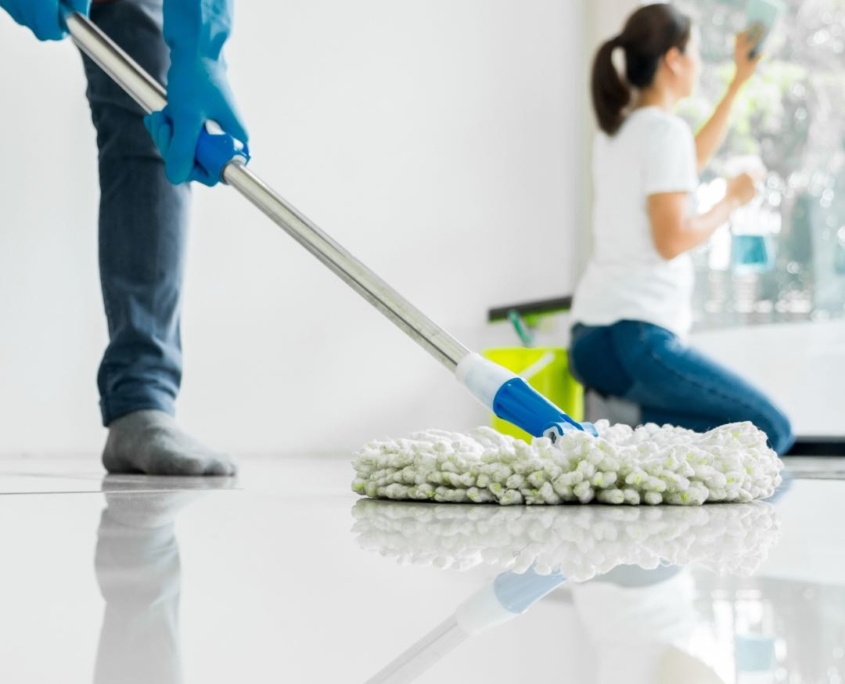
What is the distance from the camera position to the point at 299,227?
115cm

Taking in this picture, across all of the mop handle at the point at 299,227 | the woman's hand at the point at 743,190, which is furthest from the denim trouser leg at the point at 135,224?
the woman's hand at the point at 743,190

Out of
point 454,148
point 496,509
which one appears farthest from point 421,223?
point 496,509

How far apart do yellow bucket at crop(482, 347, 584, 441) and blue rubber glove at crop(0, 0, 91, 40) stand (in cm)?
133

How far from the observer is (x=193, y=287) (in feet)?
6.86

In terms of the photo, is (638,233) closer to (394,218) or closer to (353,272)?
(394,218)

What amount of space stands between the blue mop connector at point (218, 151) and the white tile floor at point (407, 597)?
16.5 inches

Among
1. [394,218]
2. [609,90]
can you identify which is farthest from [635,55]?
[394,218]

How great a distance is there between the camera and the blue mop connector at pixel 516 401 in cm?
97

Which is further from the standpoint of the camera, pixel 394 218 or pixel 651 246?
pixel 394 218

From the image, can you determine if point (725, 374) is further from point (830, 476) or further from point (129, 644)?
point (129, 644)

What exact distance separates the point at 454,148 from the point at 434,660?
2.30m

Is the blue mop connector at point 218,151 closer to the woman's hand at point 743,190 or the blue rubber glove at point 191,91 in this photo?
the blue rubber glove at point 191,91

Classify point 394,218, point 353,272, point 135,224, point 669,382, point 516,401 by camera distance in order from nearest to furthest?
point 516,401
point 353,272
point 135,224
point 669,382
point 394,218

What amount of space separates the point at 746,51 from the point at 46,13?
1724 mm
